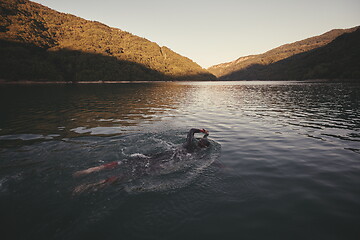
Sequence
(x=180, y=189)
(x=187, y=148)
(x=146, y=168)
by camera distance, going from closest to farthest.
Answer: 1. (x=180, y=189)
2. (x=146, y=168)
3. (x=187, y=148)

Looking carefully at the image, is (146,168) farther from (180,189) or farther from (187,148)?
(187,148)

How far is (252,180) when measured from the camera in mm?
7316

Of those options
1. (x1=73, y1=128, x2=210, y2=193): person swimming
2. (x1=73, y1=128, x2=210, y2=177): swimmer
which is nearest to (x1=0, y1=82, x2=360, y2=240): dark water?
(x1=73, y1=128, x2=210, y2=193): person swimming

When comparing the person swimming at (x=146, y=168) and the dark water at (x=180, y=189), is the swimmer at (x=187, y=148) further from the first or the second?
the dark water at (x=180, y=189)

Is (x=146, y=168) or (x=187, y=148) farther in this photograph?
(x=187, y=148)

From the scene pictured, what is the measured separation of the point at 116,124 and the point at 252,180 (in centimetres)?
1352

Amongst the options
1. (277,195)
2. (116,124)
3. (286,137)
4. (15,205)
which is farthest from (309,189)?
(116,124)

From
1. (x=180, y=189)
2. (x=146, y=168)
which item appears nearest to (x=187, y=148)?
(x=146, y=168)

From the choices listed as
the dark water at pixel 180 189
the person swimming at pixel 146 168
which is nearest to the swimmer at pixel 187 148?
the person swimming at pixel 146 168

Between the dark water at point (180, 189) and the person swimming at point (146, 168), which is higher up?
the person swimming at point (146, 168)

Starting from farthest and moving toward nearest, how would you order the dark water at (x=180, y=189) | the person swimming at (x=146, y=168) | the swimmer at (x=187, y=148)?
the swimmer at (x=187, y=148)
the person swimming at (x=146, y=168)
the dark water at (x=180, y=189)

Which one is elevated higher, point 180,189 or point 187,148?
point 187,148

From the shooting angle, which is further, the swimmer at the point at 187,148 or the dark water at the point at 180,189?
the swimmer at the point at 187,148

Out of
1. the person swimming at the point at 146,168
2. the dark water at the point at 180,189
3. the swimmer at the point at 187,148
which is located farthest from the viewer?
the swimmer at the point at 187,148
